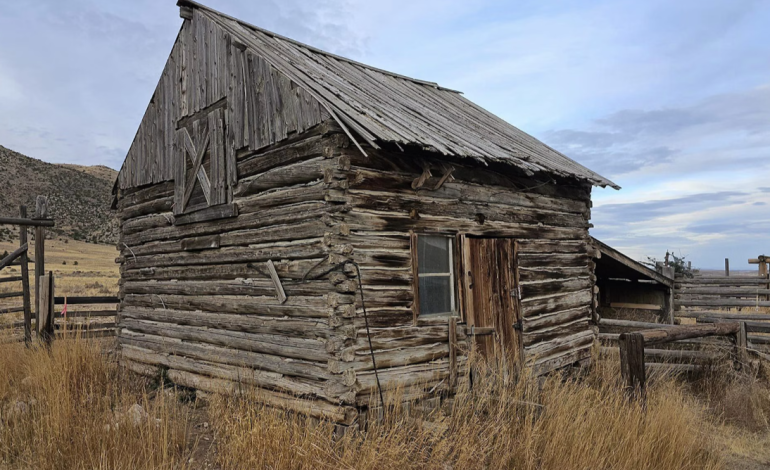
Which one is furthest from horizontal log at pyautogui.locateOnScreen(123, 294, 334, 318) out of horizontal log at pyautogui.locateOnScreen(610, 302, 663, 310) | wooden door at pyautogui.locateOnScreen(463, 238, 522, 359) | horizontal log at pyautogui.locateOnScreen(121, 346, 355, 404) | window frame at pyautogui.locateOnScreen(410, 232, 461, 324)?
horizontal log at pyautogui.locateOnScreen(610, 302, 663, 310)

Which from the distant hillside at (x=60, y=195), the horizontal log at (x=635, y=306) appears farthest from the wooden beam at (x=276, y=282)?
the distant hillside at (x=60, y=195)

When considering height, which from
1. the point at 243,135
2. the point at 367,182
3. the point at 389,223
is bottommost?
the point at 389,223

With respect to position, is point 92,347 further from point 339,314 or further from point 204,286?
point 339,314

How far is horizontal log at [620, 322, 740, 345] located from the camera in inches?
281

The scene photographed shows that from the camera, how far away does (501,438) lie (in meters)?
5.30

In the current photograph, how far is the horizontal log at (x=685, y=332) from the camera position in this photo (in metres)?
7.14

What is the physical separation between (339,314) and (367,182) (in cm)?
156

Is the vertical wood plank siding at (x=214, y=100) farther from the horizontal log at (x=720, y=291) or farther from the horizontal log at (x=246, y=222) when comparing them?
the horizontal log at (x=720, y=291)

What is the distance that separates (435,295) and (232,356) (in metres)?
2.89

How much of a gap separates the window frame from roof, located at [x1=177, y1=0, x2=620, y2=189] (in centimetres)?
116

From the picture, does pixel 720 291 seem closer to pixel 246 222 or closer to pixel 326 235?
pixel 326 235

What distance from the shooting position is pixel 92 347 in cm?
923

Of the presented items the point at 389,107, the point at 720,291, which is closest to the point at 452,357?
the point at 389,107

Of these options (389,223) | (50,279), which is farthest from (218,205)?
(50,279)
